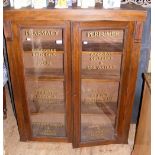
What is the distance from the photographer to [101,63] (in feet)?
6.40

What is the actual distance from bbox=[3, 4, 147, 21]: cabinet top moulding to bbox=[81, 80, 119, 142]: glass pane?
1.91ft

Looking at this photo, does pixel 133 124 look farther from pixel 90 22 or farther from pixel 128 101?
pixel 90 22

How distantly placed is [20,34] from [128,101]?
0.96 meters

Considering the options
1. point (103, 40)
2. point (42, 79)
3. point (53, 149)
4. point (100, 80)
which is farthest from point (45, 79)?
point (53, 149)

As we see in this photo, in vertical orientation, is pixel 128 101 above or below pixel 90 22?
below

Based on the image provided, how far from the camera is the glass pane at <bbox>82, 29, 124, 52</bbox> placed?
5.85 feet

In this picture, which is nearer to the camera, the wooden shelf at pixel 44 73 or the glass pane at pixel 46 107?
the wooden shelf at pixel 44 73

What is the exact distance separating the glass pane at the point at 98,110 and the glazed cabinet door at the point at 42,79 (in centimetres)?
15

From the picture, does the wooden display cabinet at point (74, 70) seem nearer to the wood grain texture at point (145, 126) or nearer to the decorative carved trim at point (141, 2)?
the decorative carved trim at point (141, 2)

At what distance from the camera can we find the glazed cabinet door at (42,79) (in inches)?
69.1

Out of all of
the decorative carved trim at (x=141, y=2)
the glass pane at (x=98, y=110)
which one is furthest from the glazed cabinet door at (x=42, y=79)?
the decorative carved trim at (x=141, y=2)

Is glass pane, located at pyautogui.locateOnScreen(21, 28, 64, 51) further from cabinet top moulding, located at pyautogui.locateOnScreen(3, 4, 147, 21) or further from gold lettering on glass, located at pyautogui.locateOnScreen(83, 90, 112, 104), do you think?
gold lettering on glass, located at pyautogui.locateOnScreen(83, 90, 112, 104)

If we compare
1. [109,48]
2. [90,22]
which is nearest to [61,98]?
[109,48]

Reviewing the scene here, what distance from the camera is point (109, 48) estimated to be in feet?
6.10
